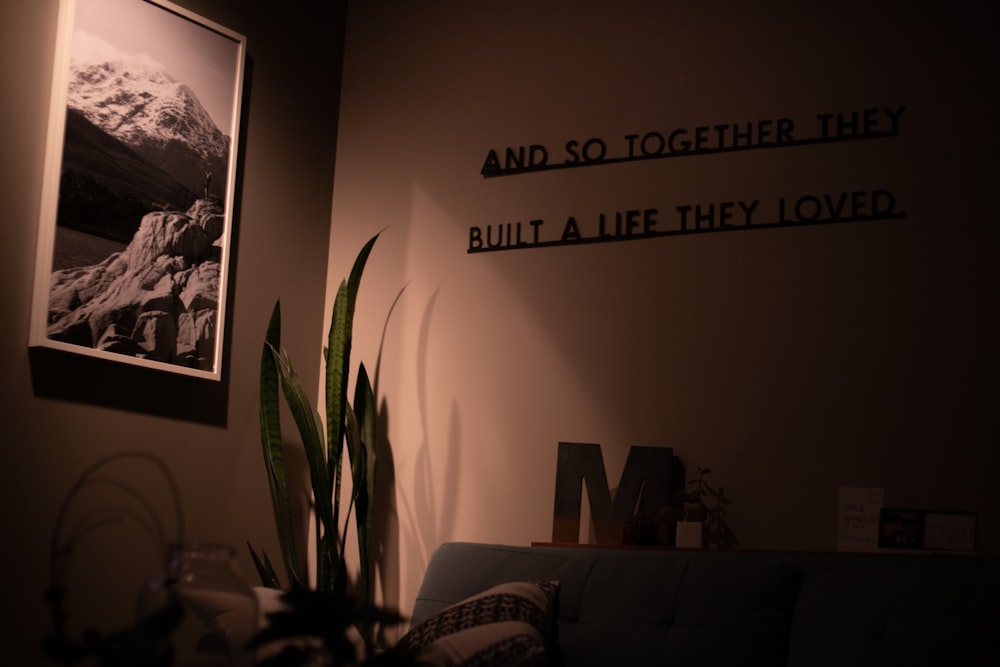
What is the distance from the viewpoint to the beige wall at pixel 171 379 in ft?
9.95

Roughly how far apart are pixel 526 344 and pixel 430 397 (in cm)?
42

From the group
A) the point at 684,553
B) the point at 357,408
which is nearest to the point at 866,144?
the point at 684,553

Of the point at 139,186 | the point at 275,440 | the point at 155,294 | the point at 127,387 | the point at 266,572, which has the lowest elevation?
the point at 266,572

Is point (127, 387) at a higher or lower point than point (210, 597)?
higher

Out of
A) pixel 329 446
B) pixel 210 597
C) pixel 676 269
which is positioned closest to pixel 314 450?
pixel 329 446

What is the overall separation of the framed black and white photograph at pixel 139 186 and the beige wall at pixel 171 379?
7 cm

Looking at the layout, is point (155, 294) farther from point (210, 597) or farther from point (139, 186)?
point (210, 597)

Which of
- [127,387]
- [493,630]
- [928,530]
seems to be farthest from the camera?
[127,387]

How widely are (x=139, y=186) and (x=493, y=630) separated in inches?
78.0

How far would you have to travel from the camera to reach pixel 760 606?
2393mm

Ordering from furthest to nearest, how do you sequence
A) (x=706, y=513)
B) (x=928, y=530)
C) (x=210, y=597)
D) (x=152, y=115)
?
(x=152, y=115) < (x=706, y=513) < (x=928, y=530) < (x=210, y=597)

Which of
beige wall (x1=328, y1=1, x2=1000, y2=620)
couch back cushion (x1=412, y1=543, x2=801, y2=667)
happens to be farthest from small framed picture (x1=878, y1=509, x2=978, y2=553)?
couch back cushion (x1=412, y1=543, x2=801, y2=667)

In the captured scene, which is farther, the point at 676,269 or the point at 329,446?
the point at 329,446

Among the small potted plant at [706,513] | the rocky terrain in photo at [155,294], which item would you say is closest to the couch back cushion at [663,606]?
the small potted plant at [706,513]
